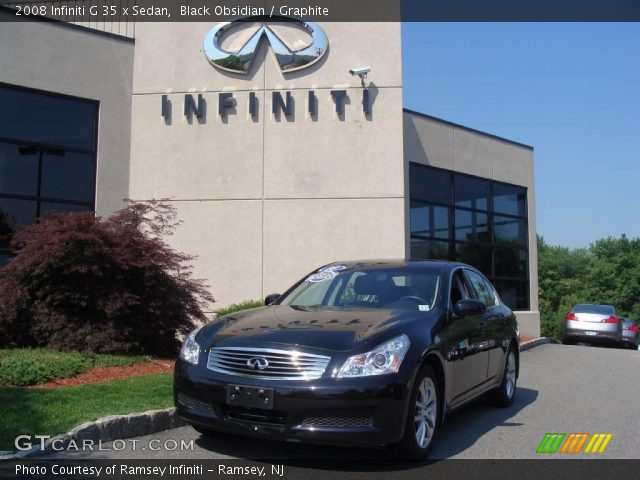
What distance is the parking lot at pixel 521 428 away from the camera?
4.93 metres

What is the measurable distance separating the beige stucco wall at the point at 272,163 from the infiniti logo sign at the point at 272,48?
157mm

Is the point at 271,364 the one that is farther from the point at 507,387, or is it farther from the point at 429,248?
the point at 429,248

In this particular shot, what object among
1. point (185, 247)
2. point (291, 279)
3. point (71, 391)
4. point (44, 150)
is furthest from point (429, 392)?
point (44, 150)

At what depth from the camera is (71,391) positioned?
20.5 ft

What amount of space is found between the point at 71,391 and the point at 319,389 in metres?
3.21

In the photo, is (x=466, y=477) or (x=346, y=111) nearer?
(x=466, y=477)

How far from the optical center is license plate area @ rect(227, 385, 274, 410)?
437 cm

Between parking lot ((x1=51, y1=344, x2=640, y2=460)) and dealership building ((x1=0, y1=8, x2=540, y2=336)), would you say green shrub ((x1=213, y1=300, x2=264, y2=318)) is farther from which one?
parking lot ((x1=51, y1=344, x2=640, y2=460))

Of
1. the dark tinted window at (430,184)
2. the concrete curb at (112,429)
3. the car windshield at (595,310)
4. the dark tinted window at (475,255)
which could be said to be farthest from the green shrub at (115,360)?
the car windshield at (595,310)

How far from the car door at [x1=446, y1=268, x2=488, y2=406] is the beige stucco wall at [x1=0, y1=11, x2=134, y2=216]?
28.8 ft

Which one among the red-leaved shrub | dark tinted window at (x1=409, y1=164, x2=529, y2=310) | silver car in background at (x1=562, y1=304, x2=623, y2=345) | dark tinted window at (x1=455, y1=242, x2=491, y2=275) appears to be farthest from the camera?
silver car in background at (x1=562, y1=304, x2=623, y2=345)

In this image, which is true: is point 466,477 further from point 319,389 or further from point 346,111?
point 346,111

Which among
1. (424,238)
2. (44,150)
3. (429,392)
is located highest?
(44,150)

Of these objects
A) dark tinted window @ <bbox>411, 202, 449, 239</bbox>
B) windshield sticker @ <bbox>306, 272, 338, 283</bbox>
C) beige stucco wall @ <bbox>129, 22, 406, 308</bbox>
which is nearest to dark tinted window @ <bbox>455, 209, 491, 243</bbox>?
dark tinted window @ <bbox>411, 202, 449, 239</bbox>
